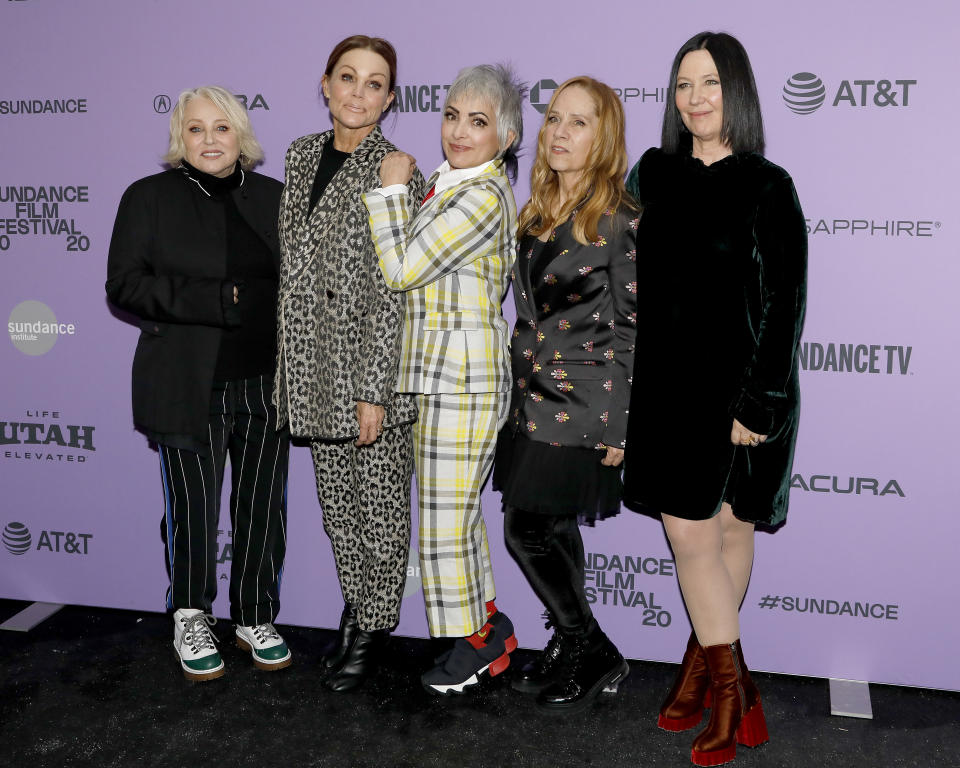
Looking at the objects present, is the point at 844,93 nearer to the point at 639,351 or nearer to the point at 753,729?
the point at 639,351

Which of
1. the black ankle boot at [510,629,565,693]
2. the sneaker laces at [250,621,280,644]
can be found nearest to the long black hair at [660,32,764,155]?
the black ankle boot at [510,629,565,693]

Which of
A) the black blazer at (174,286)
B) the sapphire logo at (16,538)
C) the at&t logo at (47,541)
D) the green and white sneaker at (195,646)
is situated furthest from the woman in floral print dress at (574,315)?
the sapphire logo at (16,538)

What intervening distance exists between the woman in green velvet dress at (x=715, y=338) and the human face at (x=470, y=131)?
0.42 meters

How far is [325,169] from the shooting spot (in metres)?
2.70

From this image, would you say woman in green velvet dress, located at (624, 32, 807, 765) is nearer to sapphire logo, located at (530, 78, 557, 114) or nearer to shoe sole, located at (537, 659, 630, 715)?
shoe sole, located at (537, 659, 630, 715)

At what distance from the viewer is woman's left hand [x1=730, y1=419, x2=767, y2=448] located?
2.33 meters

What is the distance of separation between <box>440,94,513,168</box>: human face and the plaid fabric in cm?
65

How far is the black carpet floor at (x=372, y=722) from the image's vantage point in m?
2.50

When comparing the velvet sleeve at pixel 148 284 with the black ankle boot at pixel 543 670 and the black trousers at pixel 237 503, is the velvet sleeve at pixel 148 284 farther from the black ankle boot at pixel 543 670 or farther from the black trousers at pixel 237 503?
the black ankle boot at pixel 543 670

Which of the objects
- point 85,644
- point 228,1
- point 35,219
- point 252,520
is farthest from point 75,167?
point 85,644

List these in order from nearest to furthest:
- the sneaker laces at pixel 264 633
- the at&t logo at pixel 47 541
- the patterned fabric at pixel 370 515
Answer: the patterned fabric at pixel 370 515 < the sneaker laces at pixel 264 633 < the at&t logo at pixel 47 541

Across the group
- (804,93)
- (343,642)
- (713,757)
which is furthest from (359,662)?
(804,93)

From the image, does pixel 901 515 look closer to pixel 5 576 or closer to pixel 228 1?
pixel 228 1

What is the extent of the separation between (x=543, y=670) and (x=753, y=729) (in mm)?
648
